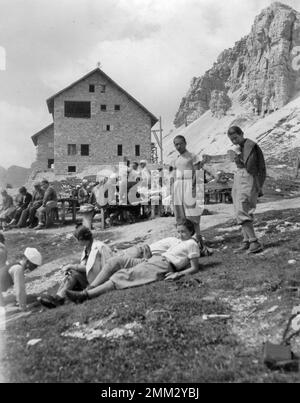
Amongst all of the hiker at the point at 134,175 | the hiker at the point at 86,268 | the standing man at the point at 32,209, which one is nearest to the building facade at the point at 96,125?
the standing man at the point at 32,209

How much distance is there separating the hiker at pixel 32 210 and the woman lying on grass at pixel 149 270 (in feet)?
30.0

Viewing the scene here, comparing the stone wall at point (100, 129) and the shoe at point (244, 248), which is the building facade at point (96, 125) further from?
the shoe at point (244, 248)

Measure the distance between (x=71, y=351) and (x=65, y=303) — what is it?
6.61ft

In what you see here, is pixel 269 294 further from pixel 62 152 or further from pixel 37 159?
pixel 37 159

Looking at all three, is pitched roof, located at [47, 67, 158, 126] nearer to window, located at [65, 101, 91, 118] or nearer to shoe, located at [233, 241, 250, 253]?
window, located at [65, 101, 91, 118]

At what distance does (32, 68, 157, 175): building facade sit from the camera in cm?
4119

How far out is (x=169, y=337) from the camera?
4.92m

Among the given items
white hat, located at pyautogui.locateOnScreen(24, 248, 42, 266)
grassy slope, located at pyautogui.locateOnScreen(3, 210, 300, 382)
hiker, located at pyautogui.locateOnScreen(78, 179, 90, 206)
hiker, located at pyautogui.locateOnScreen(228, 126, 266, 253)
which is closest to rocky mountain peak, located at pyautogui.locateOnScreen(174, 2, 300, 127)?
hiker, located at pyautogui.locateOnScreen(78, 179, 90, 206)

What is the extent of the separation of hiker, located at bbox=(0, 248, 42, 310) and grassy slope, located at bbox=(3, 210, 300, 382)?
0.48 metres

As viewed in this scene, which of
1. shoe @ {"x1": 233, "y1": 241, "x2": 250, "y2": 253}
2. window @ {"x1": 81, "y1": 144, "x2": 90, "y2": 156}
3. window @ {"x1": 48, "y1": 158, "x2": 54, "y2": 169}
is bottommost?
shoe @ {"x1": 233, "y1": 241, "x2": 250, "y2": 253}

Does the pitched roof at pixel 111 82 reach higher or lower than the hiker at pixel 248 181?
higher

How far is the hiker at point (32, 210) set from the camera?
52.0ft

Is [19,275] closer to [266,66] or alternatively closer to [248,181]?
[248,181]

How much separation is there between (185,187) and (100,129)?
3379 cm
